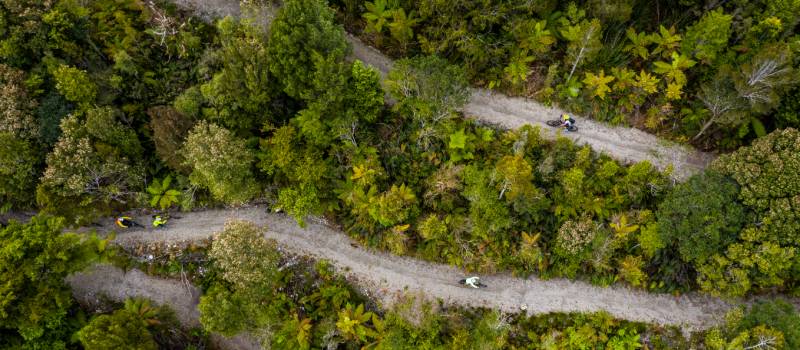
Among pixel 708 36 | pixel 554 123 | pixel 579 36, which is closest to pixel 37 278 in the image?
pixel 554 123

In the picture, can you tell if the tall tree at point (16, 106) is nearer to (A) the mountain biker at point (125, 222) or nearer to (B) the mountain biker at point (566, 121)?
(A) the mountain biker at point (125, 222)

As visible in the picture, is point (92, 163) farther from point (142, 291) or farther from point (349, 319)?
point (349, 319)

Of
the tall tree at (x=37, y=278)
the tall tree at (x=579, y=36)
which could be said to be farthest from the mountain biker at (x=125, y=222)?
the tall tree at (x=579, y=36)

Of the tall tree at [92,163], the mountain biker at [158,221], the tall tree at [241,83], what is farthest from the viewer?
the mountain biker at [158,221]

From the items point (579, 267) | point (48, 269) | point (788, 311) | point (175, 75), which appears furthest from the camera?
point (175, 75)

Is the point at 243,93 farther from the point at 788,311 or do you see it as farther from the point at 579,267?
the point at 788,311

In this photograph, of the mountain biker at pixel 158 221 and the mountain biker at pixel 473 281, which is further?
the mountain biker at pixel 158 221

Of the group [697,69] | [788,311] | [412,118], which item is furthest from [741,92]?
[412,118]
